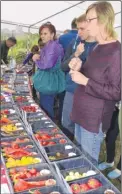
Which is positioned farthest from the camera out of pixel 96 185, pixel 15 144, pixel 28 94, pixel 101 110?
pixel 28 94

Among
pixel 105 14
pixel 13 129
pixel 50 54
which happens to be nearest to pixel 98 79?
pixel 105 14

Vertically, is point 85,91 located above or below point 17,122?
above

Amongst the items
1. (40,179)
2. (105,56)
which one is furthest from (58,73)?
(40,179)

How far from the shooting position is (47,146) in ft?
5.65

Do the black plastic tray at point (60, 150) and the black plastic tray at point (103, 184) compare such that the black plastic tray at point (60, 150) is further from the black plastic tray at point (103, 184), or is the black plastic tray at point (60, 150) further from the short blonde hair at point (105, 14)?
the short blonde hair at point (105, 14)

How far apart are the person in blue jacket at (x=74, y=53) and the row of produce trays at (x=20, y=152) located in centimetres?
60

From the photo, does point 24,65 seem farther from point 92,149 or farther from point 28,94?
point 92,149

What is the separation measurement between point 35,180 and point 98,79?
59cm

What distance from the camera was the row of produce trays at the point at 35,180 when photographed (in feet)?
3.90

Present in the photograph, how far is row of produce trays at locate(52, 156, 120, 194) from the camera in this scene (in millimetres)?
1224

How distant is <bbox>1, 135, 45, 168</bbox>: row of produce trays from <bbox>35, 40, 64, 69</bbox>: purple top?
0.98m

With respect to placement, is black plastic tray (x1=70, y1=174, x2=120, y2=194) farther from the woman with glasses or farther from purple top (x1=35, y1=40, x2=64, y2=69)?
purple top (x1=35, y1=40, x2=64, y2=69)

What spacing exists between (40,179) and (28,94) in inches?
70.5

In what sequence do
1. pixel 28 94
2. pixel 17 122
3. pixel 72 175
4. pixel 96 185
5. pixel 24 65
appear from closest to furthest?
pixel 96 185
pixel 72 175
pixel 17 122
pixel 28 94
pixel 24 65
